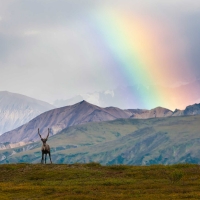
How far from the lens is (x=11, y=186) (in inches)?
2633

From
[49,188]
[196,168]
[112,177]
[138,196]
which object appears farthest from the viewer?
[196,168]

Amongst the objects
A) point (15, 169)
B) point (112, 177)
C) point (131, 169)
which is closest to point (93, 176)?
point (112, 177)

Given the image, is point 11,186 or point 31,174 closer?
point 11,186

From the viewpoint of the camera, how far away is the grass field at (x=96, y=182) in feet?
185

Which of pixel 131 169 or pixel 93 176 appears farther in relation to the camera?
pixel 131 169

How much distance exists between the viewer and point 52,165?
8438 cm

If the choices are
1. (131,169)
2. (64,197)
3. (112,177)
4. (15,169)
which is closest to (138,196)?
(64,197)

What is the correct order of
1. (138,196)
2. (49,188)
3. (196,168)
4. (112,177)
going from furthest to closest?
(196,168) → (112,177) → (49,188) → (138,196)

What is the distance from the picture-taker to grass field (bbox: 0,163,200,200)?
185 feet

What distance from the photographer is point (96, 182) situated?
220 ft

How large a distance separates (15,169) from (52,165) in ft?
23.5

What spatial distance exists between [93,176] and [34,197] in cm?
1976

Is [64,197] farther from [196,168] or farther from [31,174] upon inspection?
[196,168]

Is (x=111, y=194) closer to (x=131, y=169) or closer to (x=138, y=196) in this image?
(x=138, y=196)
